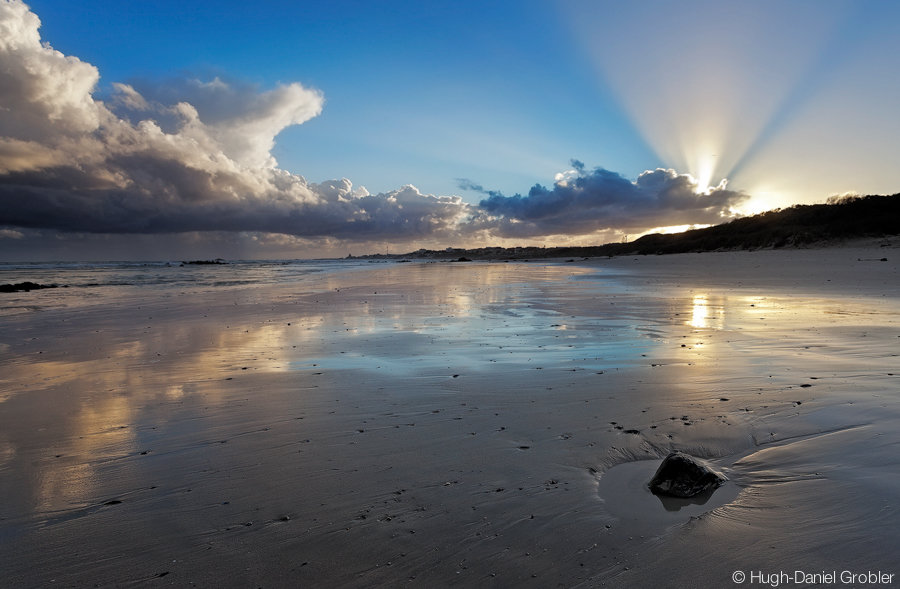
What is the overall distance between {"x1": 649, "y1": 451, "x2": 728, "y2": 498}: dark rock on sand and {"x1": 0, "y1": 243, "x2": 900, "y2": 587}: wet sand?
10cm

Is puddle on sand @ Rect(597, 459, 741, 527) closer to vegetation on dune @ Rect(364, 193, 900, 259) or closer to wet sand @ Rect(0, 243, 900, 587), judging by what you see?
wet sand @ Rect(0, 243, 900, 587)

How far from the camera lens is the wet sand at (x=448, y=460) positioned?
8.68 ft

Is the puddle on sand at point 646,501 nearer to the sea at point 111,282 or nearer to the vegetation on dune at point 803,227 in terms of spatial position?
the sea at point 111,282

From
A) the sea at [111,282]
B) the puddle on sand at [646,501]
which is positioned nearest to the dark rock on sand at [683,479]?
the puddle on sand at [646,501]

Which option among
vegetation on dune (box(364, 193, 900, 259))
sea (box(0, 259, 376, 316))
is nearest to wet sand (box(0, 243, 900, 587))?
sea (box(0, 259, 376, 316))

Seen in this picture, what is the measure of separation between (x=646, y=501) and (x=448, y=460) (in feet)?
5.22

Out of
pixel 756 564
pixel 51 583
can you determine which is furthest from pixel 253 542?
pixel 756 564

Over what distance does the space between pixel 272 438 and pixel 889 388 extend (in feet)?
23.0

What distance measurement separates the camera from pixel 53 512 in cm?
325

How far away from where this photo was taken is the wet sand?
8.68ft

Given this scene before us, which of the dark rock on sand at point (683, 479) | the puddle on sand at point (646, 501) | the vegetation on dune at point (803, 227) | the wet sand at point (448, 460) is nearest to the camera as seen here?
the wet sand at point (448, 460)

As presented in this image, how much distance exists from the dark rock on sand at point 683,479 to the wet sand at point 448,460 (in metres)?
0.10

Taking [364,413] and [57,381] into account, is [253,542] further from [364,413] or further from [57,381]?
[57,381]

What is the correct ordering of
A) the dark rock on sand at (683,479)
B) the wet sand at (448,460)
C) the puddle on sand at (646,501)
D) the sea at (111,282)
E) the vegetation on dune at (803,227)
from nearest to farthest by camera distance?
the wet sand at (448,460) → the puddle on sand at (646,501) → the dark rock on sand at (683,479) → the sea at (111,282) → the vegetation on dune at (803,227)
